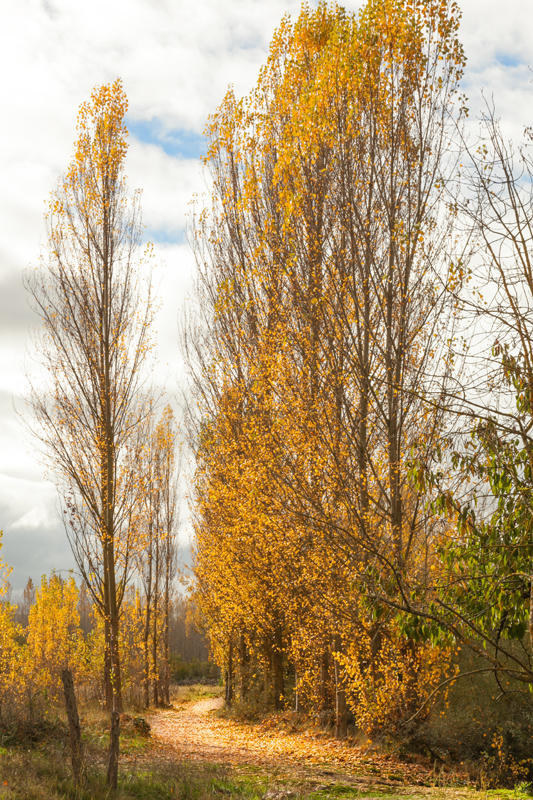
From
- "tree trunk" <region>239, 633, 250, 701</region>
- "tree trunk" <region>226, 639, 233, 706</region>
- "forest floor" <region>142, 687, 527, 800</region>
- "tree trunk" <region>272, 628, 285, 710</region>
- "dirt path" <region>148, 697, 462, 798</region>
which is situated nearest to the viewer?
"forest floor" <region>142, 687, 527, 800</region>

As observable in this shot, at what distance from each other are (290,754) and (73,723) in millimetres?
5147

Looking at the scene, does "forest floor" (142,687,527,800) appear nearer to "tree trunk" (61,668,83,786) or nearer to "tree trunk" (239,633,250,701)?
"tree trunk" (61,668,83,786)

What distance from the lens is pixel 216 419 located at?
16.8 m

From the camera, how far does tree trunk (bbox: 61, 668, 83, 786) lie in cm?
666

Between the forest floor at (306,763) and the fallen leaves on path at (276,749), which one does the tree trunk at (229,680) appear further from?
the forest floor at (306,763)

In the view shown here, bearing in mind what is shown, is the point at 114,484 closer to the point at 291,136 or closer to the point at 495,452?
the point at 291,136

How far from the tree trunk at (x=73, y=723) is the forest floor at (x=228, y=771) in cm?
14

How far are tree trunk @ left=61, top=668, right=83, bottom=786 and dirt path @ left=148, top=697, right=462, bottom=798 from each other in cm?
280

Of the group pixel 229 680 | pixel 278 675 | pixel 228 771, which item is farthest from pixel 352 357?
pixel 229 680

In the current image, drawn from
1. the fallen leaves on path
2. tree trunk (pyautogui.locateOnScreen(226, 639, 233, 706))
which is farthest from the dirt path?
tree trunk (pyautogui.locateOnScreen(226, 639, 233, 706))

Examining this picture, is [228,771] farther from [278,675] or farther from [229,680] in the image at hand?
[229,680]

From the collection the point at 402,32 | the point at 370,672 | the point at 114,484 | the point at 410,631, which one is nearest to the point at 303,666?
the point at 370,672

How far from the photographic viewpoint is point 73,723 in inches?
267

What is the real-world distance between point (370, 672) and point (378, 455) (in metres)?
3.27
